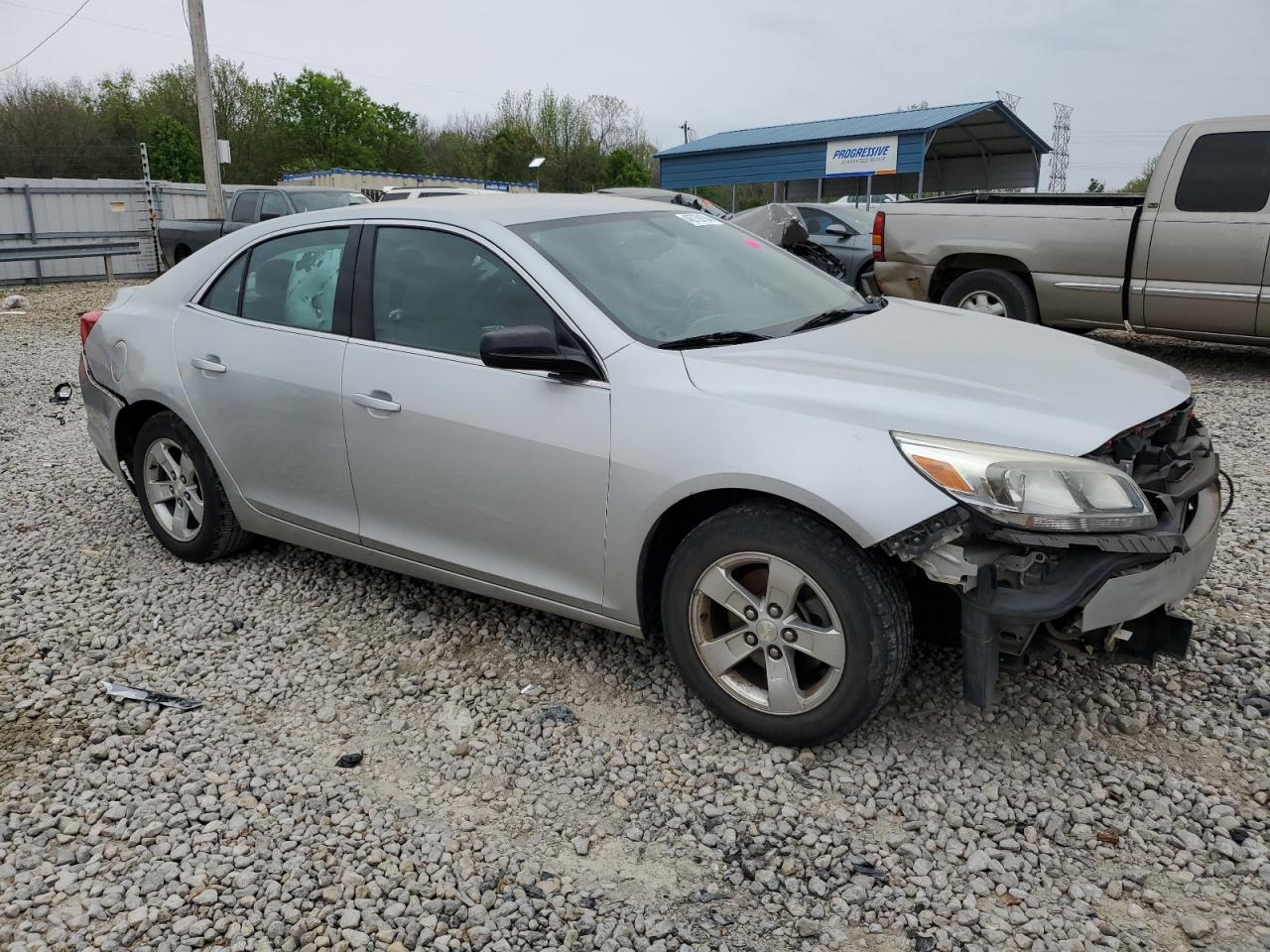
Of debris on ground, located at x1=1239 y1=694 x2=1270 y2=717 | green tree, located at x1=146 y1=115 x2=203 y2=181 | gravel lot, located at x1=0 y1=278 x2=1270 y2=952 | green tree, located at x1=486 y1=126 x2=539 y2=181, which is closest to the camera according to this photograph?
gravel lot, located at x1=0 y1=278 x2=1270 y2=952

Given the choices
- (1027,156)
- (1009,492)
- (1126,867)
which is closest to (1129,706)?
(1126,867)

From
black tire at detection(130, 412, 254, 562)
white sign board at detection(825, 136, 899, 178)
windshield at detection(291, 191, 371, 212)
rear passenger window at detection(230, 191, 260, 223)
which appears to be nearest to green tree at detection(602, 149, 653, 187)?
white sign board at detection(825, 136, 899, 178)

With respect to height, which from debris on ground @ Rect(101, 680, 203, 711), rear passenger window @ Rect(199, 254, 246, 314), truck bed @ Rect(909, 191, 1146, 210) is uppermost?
truck bed @ Rect(909, 191, 1146, 210)

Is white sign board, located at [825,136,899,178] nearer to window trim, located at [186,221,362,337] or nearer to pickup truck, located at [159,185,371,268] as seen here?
pickup truck, located at [159,185,371,268]

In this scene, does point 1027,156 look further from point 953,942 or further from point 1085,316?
point 953,942

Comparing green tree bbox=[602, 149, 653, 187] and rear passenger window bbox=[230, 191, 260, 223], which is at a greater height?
green tree bbox=[602, 149, 653, 187]

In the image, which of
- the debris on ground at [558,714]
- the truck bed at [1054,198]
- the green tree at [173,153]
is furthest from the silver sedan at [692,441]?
the green tree at [173,153]

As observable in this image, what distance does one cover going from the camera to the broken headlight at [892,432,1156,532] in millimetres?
2639

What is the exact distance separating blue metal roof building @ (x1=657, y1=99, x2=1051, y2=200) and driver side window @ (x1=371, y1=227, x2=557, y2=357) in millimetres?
27439

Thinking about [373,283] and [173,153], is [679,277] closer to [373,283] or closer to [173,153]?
[373,283]

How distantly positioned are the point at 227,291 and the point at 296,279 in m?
0.45

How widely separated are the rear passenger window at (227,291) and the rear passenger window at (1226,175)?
7.22m

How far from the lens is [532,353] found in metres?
3.18

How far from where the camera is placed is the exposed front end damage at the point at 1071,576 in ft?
8.67
